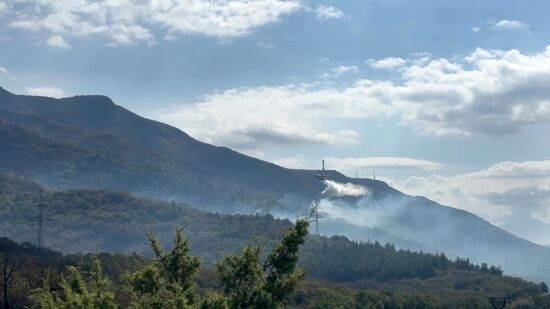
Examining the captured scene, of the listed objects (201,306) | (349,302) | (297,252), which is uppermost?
(297,252)

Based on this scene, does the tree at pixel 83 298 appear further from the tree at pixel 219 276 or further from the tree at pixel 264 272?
the tree at pixel 264 272

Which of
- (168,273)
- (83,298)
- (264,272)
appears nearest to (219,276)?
(264,272)

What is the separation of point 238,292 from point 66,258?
171 m

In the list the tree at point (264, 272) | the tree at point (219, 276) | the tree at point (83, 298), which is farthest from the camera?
the tree at point (264, 272)

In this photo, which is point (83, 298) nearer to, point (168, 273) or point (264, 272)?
point (168, 273)

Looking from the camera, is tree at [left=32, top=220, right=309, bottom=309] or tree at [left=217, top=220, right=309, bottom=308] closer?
tree at [left=32, top=220, right=309, bottom=309]

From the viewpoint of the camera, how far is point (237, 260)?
1105 inches

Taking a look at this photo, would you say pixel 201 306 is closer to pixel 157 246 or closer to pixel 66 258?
pixel 157 246

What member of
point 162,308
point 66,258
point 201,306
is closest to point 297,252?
point 201,306

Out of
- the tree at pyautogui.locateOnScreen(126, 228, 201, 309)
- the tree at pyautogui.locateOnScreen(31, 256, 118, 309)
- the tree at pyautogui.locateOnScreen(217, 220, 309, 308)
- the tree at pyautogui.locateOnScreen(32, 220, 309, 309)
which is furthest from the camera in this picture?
the tree at pyautogui.locateOnScreen(126, 228, 201, 309)

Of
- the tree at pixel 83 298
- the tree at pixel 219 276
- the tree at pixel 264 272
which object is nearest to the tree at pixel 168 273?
the tree at pixel 219 276

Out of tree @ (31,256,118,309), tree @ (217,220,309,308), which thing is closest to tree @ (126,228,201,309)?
tree @ (217,220,309,308)

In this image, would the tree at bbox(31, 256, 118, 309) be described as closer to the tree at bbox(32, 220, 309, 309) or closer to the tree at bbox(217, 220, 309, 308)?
the tree at bbox(32, 220, 309, 309)

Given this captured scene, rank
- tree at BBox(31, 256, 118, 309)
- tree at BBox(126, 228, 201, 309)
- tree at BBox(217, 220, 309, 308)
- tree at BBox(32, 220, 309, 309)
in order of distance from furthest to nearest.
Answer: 1. tree at BBox(126, 228, 201, 309)
2. tree at BBox(217, 220, 309, 308)
3. tree at BBox(32, 220, 309, 309)
4. tree at BBox(31, 256, 118, 309)
